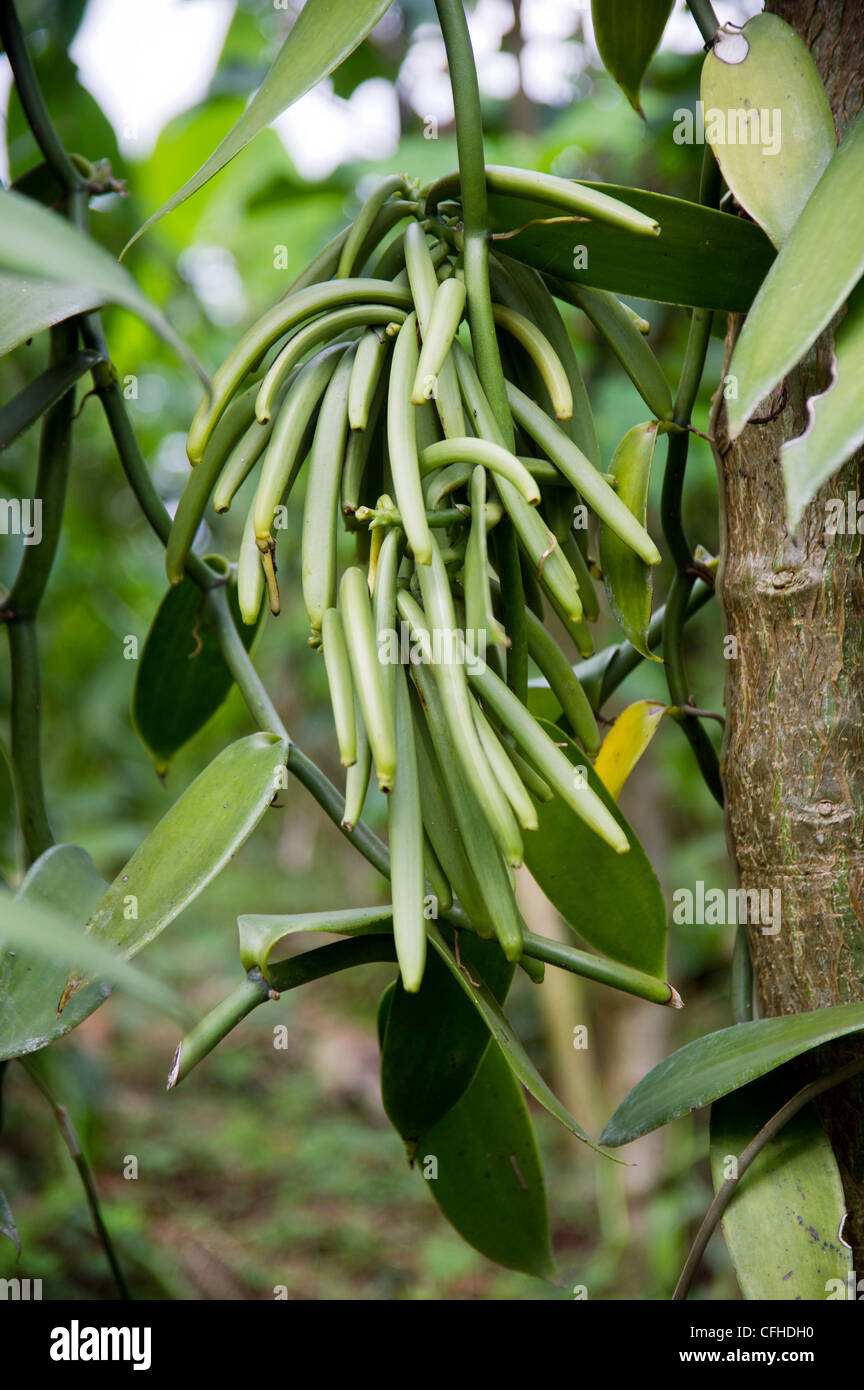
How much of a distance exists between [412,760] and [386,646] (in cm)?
3

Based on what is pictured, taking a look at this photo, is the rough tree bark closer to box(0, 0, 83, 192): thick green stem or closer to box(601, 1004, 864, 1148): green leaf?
box(601, 1004, 864, 1148): green leaf

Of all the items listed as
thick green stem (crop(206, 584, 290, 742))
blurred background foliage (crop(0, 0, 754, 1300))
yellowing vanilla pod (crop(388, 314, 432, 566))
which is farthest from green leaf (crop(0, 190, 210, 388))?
blurred background foliage (crop(0, 0, 754, 1300))

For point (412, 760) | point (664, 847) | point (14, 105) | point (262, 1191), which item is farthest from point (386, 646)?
point (262, 1191)

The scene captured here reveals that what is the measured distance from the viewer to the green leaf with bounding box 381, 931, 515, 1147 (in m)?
0.38

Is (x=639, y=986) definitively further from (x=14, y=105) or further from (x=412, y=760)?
(x=14, y=105)

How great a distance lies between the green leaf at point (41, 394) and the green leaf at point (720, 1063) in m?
0.34

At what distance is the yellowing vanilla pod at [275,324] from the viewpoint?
1.08 feet

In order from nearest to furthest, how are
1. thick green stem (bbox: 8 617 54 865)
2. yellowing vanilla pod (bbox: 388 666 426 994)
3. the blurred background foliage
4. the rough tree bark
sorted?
1. yellowing vanilla pod (bbox: 388 666 426 994)
2. the rough tree bark
3. thick green stem (bbox: 8 617 54 865)
4. the blurred background foliage

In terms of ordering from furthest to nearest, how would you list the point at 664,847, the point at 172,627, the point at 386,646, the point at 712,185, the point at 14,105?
the point at 664,847 → the point at 14,105 → the point at 172,627 → the point at 712,185 → the point at 386,646

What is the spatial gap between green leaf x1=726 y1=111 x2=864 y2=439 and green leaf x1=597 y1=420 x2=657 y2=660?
0.08 metres

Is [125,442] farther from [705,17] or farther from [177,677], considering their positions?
[705,17]

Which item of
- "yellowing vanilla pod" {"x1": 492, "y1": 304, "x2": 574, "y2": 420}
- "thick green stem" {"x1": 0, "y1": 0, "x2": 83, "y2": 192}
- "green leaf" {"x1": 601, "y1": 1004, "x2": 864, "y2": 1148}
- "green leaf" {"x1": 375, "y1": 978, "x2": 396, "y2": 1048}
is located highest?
"thick green stem" {"x1": 0, "y1": 0, "x2": 83, "y2": 192}

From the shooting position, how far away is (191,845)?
13.3 inches

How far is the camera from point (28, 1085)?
1.74 metres
